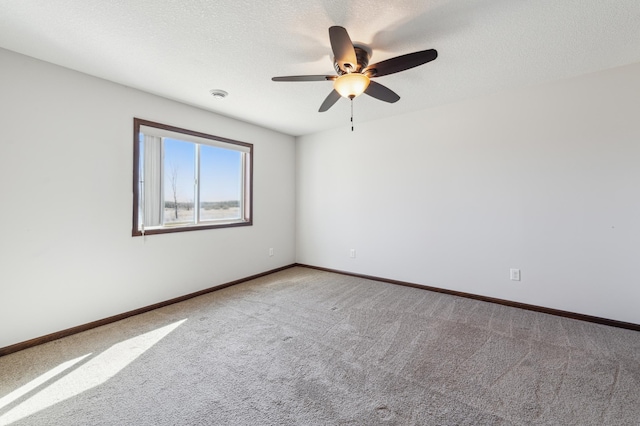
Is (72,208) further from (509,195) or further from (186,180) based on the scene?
(509,195)

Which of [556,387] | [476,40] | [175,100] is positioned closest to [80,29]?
Result: [175,100]

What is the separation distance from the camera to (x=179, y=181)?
11.0ft

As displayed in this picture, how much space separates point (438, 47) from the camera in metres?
2.13

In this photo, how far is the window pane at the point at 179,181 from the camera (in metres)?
3.22

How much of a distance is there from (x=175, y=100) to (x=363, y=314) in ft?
11.0

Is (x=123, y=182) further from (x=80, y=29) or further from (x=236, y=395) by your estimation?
(x=236, y=395)

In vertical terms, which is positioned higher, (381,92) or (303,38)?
(303,38)

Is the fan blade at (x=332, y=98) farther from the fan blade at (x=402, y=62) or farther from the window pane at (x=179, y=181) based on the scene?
the window pane at (x=179, y=181)

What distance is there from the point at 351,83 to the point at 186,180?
2508mm

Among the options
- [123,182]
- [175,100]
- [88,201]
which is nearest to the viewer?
[88,201]

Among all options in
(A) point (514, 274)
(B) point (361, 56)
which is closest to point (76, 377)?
(B) point (361, 56)

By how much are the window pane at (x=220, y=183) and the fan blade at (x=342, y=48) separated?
95.6 inches

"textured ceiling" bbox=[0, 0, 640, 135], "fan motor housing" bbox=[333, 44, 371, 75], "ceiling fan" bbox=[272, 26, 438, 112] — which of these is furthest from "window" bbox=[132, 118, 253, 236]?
"fan motor housing" bbox=[333, 44, 371, 75]

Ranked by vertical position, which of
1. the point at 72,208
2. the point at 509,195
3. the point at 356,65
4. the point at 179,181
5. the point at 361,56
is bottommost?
the point at 72,208
